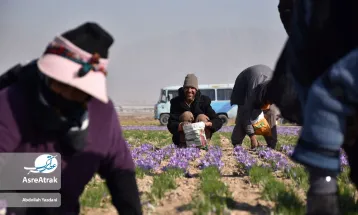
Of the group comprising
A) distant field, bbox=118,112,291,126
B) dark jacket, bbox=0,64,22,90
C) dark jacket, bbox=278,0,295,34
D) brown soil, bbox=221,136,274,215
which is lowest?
brown soil, bbox=221,136,274,215

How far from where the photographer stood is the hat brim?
2.37 m

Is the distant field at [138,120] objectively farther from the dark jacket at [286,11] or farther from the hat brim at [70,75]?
the hat brim at [70,75]

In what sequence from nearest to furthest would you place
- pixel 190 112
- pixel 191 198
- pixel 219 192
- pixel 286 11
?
pixel 286 11 < pixel 191 198 < pixel 219 192 < pixel 190 112

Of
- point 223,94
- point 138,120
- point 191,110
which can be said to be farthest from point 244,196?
point 138,120

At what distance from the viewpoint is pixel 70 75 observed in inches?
93.9

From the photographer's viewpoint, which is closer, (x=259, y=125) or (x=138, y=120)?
(x=259, y=125)

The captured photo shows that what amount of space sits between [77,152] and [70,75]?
61 centimetres

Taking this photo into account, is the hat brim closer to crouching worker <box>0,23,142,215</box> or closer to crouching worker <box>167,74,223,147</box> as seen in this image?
crouching worker <box>0,23,142,215</box>

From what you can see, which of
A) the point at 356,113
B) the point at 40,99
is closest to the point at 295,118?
the point at 356,113

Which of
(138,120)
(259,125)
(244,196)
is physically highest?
(138,120)

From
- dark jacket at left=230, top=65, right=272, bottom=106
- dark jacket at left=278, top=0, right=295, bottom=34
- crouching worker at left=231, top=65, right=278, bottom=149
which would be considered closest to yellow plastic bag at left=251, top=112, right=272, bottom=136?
crouching worker at left=231, top=65, right=278, bottom=149

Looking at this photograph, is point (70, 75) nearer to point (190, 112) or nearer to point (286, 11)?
point (286, 11)

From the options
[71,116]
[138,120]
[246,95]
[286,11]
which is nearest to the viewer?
[71,116]

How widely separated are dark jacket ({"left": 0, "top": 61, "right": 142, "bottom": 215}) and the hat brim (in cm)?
23
